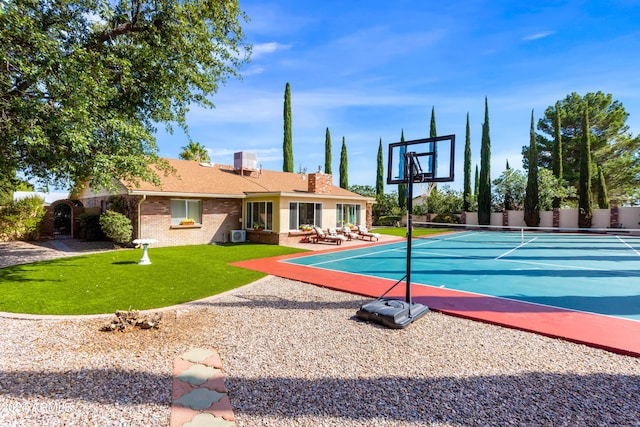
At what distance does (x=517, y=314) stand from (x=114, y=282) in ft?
36.0

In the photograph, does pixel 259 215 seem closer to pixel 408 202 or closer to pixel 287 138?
pixel 408 202

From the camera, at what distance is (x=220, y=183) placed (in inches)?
862

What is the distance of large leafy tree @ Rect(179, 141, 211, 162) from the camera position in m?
37.5

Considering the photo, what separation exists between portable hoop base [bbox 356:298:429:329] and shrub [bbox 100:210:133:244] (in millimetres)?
14746

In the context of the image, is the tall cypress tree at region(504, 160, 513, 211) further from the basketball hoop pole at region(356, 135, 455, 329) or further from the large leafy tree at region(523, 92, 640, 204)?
the basketball hoop pole at region(356, 135, 455, 329)

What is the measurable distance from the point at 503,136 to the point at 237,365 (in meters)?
46.0

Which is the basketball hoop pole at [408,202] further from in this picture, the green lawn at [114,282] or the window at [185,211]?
the window at [185,211]

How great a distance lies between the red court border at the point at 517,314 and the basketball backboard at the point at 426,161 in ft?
10.1

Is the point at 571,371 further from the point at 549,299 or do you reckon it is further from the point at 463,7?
the point at 463,7

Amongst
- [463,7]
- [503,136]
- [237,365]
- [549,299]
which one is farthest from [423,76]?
[503,136]

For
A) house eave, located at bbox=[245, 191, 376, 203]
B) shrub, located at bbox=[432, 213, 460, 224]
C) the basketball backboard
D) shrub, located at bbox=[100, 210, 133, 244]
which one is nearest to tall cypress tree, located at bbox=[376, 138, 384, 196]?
shrub, located at bbox=[432, 213, 460, 224]

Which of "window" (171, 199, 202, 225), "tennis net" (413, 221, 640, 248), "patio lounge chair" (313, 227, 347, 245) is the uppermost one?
"window" (171, 199, 202, 225)

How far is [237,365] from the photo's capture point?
15.4 ft

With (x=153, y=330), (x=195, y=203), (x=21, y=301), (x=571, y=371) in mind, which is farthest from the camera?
(x=195, y=203)
